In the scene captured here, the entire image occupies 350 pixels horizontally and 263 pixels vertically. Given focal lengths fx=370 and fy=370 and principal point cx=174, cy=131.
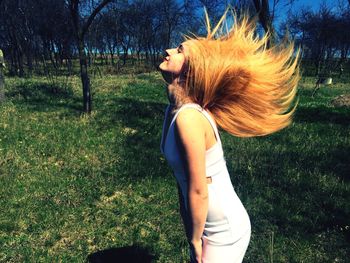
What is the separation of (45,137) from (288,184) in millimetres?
6044

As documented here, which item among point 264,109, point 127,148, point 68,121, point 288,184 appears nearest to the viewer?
point 264,109

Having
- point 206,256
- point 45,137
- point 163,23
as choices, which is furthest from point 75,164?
point 163,23

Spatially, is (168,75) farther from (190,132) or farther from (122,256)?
(122,256)

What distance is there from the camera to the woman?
191 cm

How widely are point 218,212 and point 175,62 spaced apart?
89 cm

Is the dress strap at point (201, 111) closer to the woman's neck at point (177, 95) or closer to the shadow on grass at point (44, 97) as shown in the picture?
the woman's neck at point (177, 95)

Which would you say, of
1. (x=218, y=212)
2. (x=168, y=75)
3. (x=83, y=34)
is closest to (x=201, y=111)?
(x=168, y=75)

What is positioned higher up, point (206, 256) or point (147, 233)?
point (206, 256)

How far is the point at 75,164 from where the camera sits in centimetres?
782

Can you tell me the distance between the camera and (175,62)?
2129mm

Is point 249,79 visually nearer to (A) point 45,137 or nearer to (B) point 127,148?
(B) point 127,148


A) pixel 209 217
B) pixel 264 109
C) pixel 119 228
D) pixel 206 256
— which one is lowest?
pixel 119 228

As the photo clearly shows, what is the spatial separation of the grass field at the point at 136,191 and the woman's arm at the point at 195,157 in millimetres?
2974

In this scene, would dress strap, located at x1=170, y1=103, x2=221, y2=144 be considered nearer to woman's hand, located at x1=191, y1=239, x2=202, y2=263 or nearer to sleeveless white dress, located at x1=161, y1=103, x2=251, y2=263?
sleeveless white dress, located at x1=161, y1=103, x2=251, y2=263
